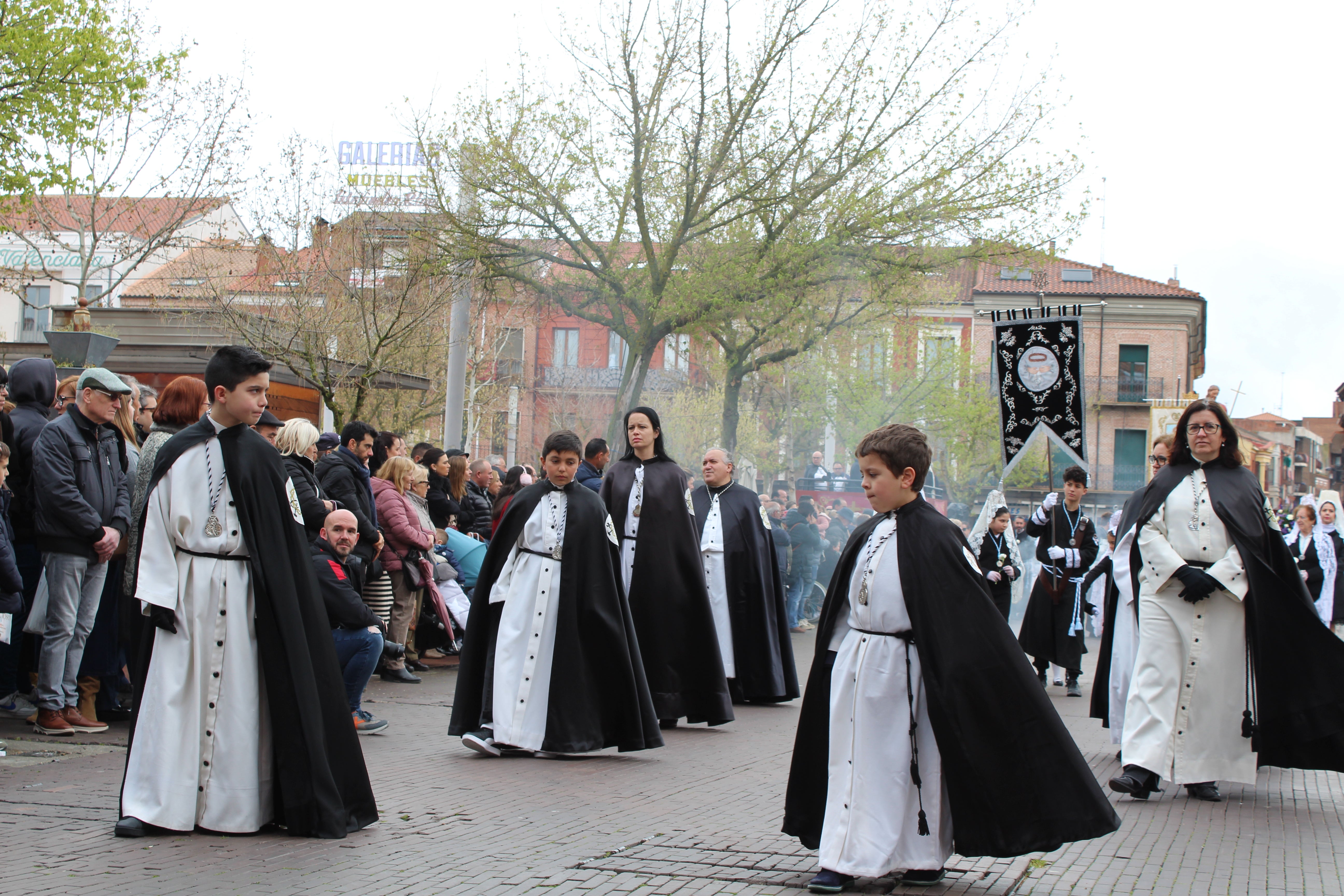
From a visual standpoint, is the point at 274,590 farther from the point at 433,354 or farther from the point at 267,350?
the point at 433,354

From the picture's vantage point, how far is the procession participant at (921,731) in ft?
14.9

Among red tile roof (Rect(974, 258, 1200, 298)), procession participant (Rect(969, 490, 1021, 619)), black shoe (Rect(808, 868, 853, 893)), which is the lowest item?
black shoe (Rect(808, 868, 853, 893))

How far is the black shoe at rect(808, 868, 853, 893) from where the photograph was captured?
4586 millimetres

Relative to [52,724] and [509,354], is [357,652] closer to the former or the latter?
[52,724]

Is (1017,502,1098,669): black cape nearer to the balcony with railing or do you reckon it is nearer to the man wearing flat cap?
the man wearing flat cap

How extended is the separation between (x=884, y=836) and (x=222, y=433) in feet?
9.97

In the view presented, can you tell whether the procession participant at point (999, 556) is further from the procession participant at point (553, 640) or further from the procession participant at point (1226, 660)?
the procession participant at point (553, 640)

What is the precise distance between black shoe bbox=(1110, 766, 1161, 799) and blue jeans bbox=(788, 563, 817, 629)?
12.0m

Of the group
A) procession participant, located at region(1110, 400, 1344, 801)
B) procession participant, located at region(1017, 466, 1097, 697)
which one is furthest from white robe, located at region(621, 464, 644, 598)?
procession participant, located at region(1017, 466, 1097, 697)

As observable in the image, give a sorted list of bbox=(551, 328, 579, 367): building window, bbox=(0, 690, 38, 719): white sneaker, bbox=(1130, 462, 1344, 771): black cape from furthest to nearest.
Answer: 1. bbox=(551, 328, 579, 367): building window
2. bbox=(0, 690, 38, 719): white sneaker
3. bbox=(1130, 462, 1344, 771): black cape

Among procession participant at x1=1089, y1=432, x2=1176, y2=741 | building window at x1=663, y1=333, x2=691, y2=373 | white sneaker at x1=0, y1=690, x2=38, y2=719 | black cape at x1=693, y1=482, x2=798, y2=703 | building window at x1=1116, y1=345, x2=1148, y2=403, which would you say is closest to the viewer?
procession participant at x1=1089, y1=432, x2=1176, y2=741

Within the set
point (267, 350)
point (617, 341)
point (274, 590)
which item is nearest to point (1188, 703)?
point (274, 590)

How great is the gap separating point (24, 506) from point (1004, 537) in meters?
9.03

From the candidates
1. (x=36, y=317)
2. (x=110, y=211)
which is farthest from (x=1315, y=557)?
(x=36, y=317)
